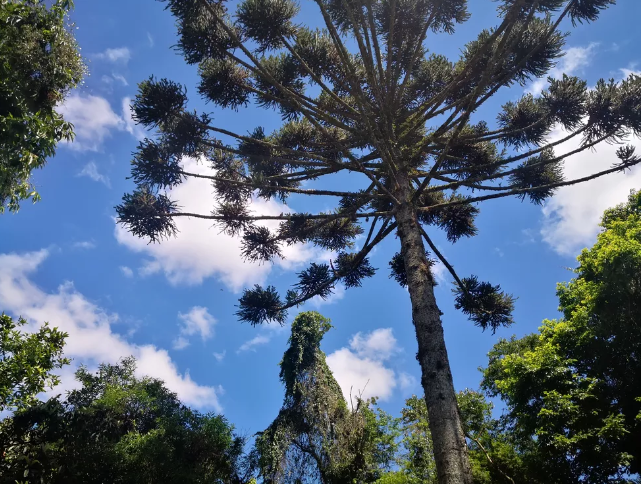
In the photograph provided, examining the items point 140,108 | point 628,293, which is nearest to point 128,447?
point 140,108

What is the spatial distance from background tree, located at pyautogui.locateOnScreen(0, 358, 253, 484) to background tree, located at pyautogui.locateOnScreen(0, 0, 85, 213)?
236 inches

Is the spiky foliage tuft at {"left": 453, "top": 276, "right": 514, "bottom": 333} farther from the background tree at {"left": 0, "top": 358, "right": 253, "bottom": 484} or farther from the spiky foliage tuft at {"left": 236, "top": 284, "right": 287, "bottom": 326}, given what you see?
the background tree at {"left": 0, "top": 358, "right": 253, "bottom": 484}

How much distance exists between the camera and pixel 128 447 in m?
14.9

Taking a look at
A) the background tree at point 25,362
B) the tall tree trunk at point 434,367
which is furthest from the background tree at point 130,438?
the tall tree trunk at point 434,367

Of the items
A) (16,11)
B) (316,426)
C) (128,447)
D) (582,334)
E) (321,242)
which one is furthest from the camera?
(316,426)

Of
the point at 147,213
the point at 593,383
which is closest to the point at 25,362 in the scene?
the point at 147,213

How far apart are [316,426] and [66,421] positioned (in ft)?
31.4

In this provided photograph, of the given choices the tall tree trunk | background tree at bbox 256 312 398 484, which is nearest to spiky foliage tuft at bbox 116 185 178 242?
the tall tree trunk

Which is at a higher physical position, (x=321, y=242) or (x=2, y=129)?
(x=321, y=242)

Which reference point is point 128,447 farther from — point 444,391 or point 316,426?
point 444,391

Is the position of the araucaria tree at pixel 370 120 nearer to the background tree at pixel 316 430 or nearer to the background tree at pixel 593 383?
the background tree at pixel 593 383

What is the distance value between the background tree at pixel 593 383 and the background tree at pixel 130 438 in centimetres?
1074

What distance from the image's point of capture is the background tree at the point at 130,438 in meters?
12.8

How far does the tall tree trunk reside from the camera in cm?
525
